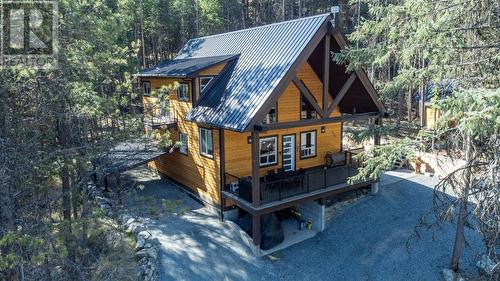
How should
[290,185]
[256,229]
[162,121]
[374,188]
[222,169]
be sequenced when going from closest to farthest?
[256,229] < [290,185] < [222,169] < [374,188] < [162,121]

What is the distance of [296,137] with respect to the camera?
14609mm

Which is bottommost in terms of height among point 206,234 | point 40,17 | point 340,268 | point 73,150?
point 340,268

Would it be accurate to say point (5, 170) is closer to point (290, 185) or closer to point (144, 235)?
point (144, 235)

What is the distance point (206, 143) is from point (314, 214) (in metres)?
5.00

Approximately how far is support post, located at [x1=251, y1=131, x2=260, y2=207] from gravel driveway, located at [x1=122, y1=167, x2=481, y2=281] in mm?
1814

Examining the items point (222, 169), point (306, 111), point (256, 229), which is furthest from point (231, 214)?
point (306, 111)

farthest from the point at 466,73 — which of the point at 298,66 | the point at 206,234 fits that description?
the point at 206,234

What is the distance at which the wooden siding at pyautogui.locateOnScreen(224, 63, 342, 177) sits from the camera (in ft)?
43.6

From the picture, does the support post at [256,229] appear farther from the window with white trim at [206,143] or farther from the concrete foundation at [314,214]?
the window with white trim at [206,143]

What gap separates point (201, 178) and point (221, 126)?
3574mm

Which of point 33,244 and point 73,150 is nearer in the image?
point 33,244

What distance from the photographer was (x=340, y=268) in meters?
11.5

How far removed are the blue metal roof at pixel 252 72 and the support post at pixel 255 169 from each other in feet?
1.94

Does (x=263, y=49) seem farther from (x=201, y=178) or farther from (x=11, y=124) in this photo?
(x=11, y=124)
